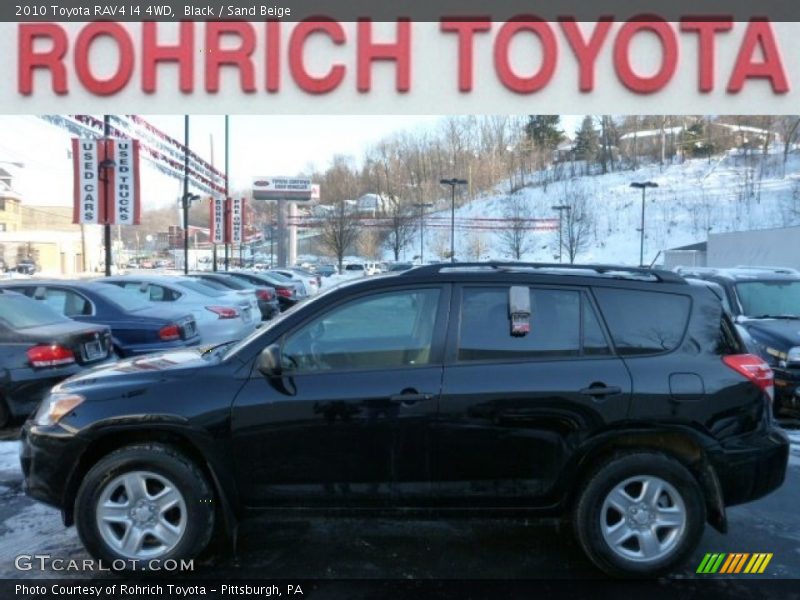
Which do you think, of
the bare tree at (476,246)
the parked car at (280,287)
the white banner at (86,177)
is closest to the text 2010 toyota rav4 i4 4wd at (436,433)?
the white banner at (86,177)

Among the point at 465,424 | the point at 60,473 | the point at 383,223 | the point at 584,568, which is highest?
the point at 383,223

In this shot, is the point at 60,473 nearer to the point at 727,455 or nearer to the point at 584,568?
the point at 584,568

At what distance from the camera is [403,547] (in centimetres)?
407

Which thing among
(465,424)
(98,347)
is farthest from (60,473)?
(98,347)

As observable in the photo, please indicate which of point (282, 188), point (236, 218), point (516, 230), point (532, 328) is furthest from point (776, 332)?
point (282, 188)

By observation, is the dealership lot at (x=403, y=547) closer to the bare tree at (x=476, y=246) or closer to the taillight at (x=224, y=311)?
the taillight at (x=224, y=311)

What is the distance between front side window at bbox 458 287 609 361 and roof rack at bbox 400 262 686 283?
0.23 metres

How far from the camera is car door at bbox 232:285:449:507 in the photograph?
11.9 feet

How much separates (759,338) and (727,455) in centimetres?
484

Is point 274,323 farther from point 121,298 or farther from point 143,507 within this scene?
point 121,298

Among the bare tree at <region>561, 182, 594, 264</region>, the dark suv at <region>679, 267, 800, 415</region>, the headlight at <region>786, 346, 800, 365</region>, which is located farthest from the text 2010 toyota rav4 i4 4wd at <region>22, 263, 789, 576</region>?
the bare tree at <region>561, 182, 594, 264</region>

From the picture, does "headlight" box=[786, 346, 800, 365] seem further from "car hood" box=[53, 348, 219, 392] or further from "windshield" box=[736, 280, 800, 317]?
"car hood" box=[53, 348, 219, 392]

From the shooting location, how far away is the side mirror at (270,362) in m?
3.64

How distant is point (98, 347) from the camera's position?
7.34 metres
